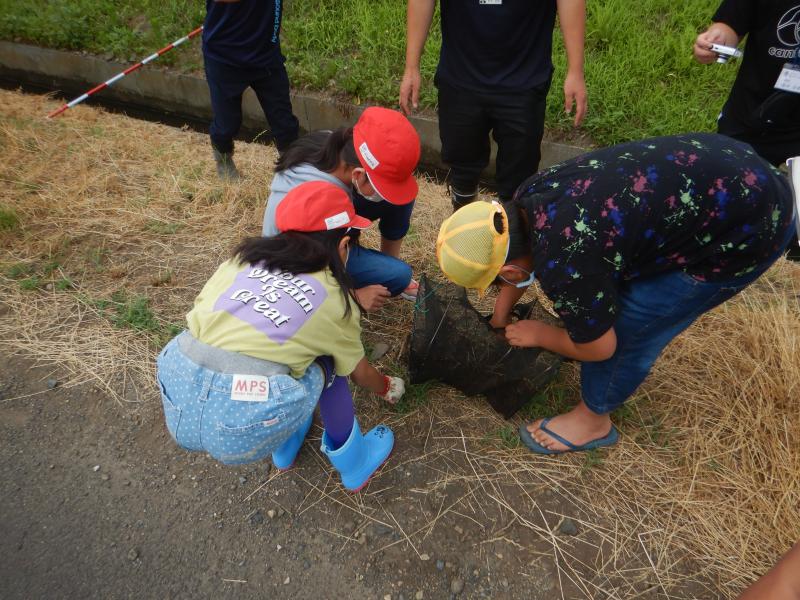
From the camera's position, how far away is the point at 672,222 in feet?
4.83

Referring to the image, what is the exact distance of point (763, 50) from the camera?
2.42m

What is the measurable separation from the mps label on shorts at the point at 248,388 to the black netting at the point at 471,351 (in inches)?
34.2

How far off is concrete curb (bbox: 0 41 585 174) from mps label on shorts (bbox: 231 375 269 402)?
416 cm

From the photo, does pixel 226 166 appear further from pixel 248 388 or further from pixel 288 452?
pixel 248 388

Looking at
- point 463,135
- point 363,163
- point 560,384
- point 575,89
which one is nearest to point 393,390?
point 560,384

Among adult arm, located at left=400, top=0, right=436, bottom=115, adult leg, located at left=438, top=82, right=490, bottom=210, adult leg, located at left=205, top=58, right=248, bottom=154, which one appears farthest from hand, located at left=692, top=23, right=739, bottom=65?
adult leg, located at left=205, top=58, right=248, bottom=154

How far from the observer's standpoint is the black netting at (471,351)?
7.18 feet

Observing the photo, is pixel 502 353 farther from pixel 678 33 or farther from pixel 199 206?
pixel 678 33

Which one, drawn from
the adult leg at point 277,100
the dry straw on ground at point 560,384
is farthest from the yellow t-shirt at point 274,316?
the adult leg at point 277,100

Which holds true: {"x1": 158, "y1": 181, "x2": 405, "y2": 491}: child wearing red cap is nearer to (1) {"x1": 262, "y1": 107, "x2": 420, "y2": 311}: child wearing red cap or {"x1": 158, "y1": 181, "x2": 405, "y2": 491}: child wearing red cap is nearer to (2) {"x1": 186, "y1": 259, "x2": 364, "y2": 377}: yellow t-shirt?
(2) {"x1": 186, "y1": 259, "x2": 364, "y2": 377}: yellow t-shirt

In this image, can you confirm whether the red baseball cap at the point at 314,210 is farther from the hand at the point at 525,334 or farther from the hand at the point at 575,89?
the hand at the point at 575,89

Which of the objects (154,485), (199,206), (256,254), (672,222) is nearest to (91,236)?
(199,206)

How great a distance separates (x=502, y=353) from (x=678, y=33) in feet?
16.0

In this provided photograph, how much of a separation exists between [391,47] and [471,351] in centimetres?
482
